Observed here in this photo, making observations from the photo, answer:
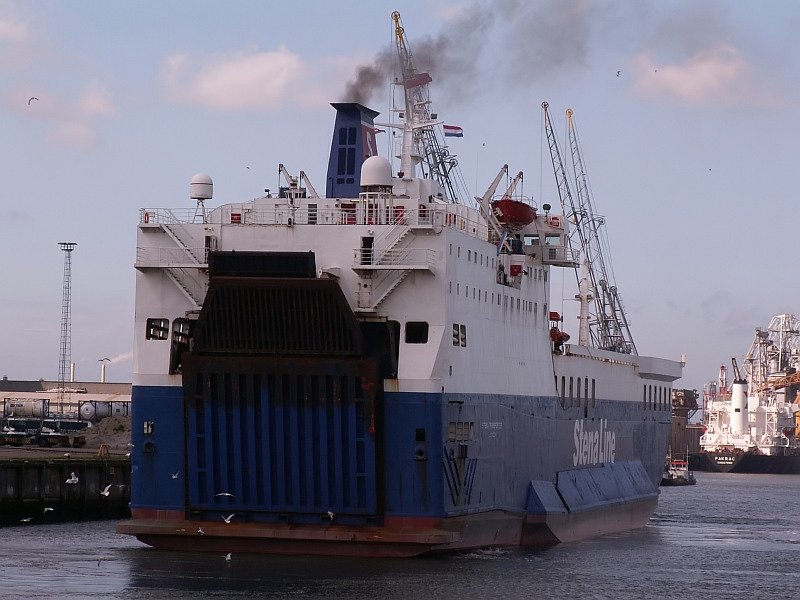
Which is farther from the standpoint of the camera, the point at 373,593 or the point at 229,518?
the point at 229,518

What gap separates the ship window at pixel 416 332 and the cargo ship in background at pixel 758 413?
5099 inches

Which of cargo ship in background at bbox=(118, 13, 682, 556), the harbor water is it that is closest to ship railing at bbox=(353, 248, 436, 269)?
cargo ship in background at bbox=(118, 13, 682, 556)

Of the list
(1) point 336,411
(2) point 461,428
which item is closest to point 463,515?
(2) point 461,428

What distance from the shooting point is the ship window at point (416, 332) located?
1396 inches

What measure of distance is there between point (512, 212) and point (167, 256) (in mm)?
11722

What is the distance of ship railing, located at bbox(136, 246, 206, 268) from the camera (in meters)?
36.2

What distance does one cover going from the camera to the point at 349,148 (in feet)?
135

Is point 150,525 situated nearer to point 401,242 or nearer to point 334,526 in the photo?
point 334,526

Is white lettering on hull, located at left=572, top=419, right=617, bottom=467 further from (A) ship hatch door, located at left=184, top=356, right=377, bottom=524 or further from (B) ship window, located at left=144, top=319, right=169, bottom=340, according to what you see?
(B) ship window, located at left=144, top=319, right=169, bottom=340

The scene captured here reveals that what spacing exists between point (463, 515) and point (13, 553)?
12004 millimetres

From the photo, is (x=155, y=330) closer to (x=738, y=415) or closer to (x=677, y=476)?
(x=677, y=476)

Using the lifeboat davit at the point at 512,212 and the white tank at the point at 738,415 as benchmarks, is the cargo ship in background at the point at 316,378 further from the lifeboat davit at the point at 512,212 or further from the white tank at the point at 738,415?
the white tank at the point at 738,415

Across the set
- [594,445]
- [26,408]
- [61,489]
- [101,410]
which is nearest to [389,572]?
[594,445]

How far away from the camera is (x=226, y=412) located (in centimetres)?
3569
